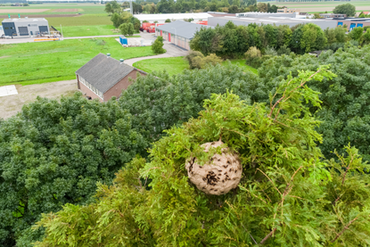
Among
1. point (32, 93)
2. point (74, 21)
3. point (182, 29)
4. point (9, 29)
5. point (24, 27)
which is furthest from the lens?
point (74, 21)

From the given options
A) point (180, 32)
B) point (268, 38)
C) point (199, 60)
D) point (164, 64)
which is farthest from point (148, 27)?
point (199, 60)

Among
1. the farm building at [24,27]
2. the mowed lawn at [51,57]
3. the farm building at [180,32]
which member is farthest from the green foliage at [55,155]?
the farm building at [24,27]

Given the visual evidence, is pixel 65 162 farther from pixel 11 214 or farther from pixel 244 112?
pixel 244 112

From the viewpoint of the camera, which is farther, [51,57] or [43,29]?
[43,29]

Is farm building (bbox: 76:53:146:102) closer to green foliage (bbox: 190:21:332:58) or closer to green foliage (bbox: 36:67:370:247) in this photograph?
green foliage (bbox: 190:21:332:58)

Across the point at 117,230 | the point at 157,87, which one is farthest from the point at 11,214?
the point at 157,87

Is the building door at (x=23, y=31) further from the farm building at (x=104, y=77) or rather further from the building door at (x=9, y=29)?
the farm building at (x=104, y=77)

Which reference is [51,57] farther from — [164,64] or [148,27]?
[148,27]
